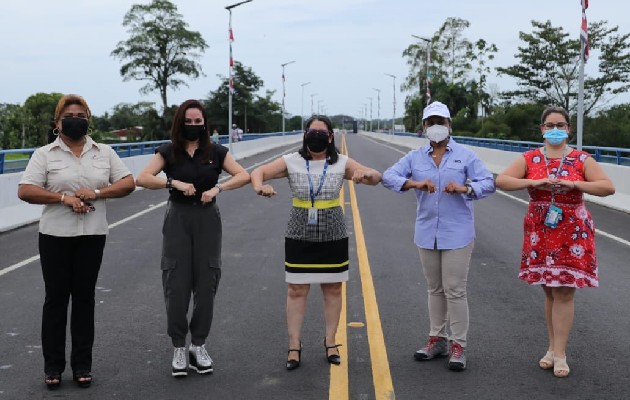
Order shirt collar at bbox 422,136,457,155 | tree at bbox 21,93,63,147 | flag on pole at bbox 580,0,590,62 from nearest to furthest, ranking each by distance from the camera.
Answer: shirt collar at bbox 422,136,457,155
flag on pole at bbox 580,0,590,62
tree at bbox 21,93,63,147

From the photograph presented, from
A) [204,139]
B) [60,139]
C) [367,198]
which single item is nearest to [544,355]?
[204,139]

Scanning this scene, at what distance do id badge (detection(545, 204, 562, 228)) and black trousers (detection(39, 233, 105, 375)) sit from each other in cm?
314

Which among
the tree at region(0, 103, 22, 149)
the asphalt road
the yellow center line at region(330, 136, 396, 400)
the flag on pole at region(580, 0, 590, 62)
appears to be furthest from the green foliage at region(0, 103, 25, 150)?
the yellow center line at region(330, 136, 396, 400)

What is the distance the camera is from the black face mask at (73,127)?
200 inches

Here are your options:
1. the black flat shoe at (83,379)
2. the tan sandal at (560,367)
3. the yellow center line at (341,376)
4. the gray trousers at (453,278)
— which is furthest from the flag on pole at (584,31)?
the black flat shoe at (83,379)

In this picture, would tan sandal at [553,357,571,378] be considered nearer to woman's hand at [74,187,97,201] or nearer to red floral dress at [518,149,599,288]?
red floral dress at [518,149,599,288]

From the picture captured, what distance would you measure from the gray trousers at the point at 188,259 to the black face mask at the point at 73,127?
79 cm

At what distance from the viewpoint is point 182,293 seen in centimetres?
539

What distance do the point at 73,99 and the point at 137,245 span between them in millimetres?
6497

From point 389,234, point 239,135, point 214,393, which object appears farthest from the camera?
point 239,135

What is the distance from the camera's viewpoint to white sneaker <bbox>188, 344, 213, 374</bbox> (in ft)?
17.9

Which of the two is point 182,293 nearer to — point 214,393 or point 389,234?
point 214,393

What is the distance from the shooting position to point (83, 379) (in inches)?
203

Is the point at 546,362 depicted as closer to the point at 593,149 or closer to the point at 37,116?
the point at 593,149
